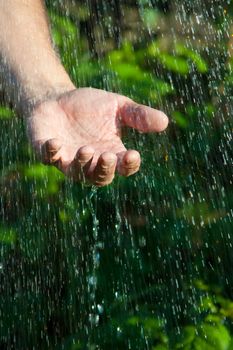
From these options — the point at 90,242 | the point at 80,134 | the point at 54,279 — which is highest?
the point at 80,134

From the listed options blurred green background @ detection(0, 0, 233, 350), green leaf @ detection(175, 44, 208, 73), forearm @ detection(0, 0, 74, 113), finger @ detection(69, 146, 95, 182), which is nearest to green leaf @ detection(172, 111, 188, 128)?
blurred green background @ detection(0, 0, 233, 350)

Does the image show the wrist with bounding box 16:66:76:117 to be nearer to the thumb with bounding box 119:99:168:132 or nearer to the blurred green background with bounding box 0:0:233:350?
the thumb with bounding box 119:99:168:132

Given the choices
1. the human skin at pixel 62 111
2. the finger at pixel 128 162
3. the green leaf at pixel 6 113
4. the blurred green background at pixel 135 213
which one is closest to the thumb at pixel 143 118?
the human skin at pixel 62 111

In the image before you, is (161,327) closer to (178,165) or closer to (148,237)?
(148,237)

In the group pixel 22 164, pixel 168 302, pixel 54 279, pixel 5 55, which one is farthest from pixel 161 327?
pixel 5 55

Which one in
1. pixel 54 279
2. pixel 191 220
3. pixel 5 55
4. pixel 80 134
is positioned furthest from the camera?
pixel 54 279

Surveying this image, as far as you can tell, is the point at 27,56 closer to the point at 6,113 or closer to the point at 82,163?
the point at 6,113

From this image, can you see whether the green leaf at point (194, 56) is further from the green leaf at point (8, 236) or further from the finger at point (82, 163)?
the finger at point (82, 163)
